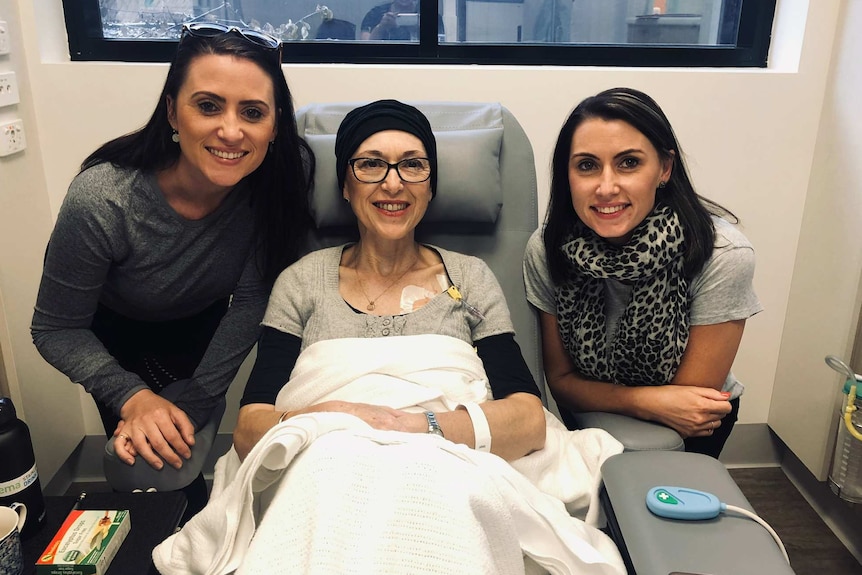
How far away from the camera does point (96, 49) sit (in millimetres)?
2088

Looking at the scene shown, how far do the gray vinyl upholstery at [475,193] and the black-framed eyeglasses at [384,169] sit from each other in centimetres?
12

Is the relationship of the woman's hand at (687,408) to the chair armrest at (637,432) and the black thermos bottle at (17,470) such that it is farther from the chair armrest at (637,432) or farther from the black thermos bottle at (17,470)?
the black thermos bottle at (17,470)

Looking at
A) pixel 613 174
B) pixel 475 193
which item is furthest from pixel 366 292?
pixel 613 174

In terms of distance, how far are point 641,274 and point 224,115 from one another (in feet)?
2.86

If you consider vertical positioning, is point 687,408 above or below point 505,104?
below

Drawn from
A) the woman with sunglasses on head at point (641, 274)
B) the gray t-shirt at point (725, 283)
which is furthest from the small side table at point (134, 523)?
the gray t-shirt at point (725, 283)

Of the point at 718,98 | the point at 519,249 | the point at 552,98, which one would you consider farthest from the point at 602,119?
the point at 718,98

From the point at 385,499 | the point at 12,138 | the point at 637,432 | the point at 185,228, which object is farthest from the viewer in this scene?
the point at 12,138

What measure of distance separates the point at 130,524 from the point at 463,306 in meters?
0.74

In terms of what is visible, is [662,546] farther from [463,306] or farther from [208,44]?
[208,44]

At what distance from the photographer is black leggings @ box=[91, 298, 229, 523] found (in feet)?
5.43

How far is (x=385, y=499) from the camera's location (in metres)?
0.99

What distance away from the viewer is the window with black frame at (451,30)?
6.95 feet

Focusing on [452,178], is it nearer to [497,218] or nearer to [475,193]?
[475,193]
